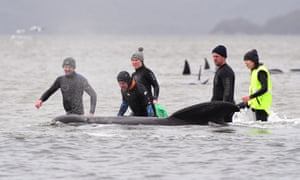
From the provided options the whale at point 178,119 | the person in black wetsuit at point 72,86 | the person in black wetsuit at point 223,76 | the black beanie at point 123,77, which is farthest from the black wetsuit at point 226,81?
the person in black wetsuit at point 72,86

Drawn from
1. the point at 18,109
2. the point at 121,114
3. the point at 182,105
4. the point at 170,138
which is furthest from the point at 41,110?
the point at 170,138

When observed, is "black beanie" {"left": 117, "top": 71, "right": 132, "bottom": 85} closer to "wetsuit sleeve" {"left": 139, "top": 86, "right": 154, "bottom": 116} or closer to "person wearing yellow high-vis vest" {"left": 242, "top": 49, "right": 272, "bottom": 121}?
"wetsuit sleeve" {"left": 139, "top": 86, "right": 154, "bottom": 116}

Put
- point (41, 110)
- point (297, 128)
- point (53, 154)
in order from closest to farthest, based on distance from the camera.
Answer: point (53, 154)
point (297, 128)
point (41, 110)

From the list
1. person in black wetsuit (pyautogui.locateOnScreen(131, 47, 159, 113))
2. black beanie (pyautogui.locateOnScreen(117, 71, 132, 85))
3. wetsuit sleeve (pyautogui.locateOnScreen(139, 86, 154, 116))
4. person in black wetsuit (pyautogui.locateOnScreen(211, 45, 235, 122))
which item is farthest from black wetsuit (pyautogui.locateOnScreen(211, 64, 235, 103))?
black beanie (pyautogui.locateOnScreen(117, 71, 132, 85))

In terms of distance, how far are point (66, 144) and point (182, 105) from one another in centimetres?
1395

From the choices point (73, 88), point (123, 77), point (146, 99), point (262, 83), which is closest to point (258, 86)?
point (262, 83)

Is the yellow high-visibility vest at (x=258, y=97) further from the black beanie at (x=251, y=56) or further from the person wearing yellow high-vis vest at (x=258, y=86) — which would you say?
the black beanie at (x=251, y=56)

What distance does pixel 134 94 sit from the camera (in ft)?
63.1

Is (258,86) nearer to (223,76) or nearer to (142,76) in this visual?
(223,76)

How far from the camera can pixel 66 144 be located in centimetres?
1756

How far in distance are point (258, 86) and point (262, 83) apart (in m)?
0.19

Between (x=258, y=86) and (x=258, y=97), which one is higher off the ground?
(x=258, y=86)

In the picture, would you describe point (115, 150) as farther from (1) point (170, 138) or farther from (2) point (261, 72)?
(2) point (261, 72)

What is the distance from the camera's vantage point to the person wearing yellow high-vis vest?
739 inches
